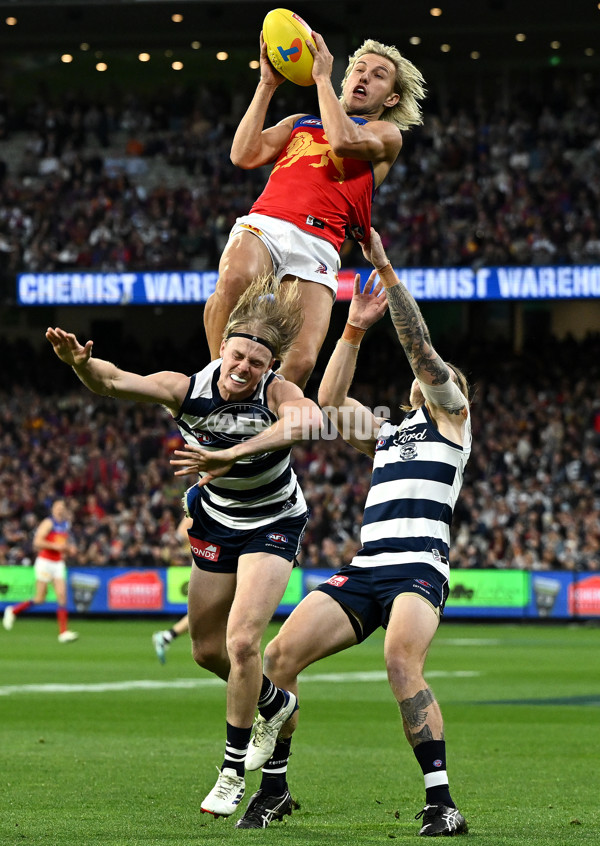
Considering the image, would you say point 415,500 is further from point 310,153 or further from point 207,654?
point 310,153

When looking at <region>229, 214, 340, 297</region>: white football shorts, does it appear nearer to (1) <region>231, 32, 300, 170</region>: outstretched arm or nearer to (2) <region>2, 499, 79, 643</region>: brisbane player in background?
(1) <region>231, 32, 300, 170</region>: outstretched arm

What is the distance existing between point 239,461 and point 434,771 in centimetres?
185

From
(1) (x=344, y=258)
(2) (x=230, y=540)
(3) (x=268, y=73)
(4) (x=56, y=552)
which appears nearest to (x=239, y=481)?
(2) (x=230, y=540)

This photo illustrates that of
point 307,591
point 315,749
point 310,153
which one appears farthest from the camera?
point 307,591

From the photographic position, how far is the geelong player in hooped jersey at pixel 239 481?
638cm

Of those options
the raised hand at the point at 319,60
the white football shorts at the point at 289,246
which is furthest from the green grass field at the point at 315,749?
the raised hand at the point at 319,60

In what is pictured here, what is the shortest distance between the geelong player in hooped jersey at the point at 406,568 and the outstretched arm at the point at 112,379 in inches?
51.7

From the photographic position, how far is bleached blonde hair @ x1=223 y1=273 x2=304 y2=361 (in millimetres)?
6574

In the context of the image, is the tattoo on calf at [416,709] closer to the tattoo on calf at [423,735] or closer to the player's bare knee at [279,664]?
the tattoo on calf at [423,735]

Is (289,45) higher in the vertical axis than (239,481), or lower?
higher

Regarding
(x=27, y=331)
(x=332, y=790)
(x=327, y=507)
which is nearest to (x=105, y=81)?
(x=27, y=331)

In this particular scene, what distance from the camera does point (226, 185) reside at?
30703mm

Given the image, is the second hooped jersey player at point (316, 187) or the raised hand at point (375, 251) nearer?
the second hooped jersey player at point (316, 187)

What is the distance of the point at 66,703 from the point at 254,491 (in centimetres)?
763
